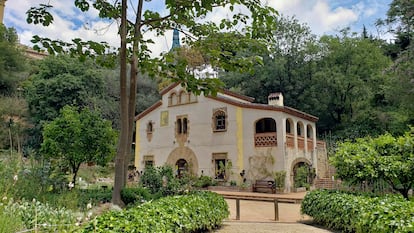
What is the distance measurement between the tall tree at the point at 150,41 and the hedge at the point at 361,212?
2.99 m

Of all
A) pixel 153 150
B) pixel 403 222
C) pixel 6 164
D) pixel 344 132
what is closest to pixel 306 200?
pixel 403 222

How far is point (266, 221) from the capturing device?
8.73 meters

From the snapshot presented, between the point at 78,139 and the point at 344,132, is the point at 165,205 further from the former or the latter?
the point at 344,132

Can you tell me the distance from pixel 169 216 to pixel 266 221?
4999mm

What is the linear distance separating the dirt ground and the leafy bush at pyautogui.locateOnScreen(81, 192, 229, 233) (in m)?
0.48

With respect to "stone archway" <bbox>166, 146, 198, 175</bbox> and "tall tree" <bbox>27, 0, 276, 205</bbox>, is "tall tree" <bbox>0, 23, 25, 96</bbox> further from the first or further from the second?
"tall tree" <bbox>27, 0, 276, 205</bbox>

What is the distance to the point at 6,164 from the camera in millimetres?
6223

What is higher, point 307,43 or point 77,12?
point 307,43

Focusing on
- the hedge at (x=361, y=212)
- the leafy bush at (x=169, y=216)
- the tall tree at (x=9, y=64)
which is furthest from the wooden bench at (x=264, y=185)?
the tall tree at (x=9, y=64)

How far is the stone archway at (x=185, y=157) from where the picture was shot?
20.8 m

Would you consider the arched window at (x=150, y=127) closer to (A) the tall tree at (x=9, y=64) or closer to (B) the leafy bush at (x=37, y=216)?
(A) the tall tree at (x=9, y=64)

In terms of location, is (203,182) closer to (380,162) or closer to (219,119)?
(219,119)

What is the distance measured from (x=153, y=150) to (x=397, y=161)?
1838 centimetres

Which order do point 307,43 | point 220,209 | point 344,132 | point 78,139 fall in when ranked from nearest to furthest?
1. point 220,209
2. point 78,139
3. point 344,132
4. point 307,43
